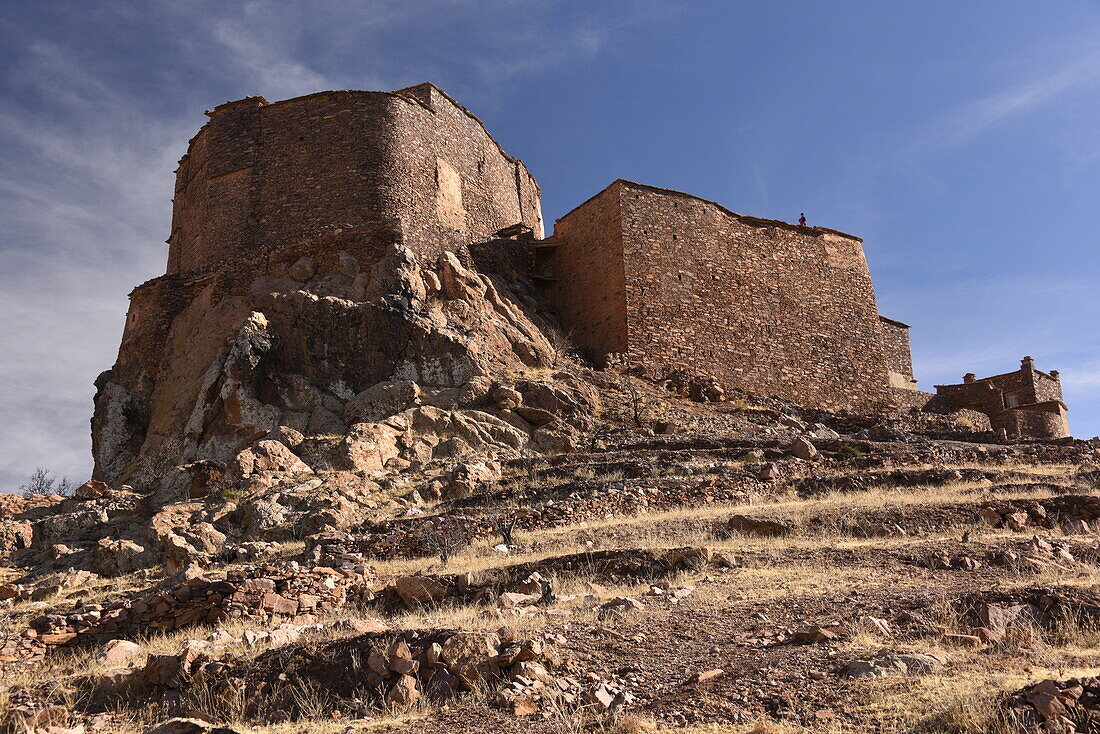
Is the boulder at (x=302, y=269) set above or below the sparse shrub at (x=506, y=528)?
above

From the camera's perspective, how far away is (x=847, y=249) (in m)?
26.2

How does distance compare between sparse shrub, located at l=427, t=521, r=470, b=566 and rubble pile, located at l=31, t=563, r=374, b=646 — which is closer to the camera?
rubble pile, located at l=31, t=563, r=374, b=646

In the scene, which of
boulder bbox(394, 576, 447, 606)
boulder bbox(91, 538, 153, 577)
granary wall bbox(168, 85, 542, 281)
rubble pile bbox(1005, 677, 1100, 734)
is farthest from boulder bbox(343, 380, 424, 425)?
rubble pile bbox(1005, 677, 1100, 734)

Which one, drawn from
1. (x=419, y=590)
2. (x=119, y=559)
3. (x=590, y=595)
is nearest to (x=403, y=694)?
(x=590, y=595)

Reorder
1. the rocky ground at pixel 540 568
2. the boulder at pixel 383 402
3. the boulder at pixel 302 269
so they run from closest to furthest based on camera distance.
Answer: the rocky ground at pixel 540 568, the boulder at pixel 383 402, the boulder at pixel 302 269

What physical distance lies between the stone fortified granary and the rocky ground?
1.42m

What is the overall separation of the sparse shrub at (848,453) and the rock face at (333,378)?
5427 millimetres

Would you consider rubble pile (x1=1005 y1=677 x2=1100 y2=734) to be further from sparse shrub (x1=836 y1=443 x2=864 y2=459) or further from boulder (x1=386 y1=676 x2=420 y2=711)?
sparse shrub (x1=836 y1=443 x2=864 y2=459)

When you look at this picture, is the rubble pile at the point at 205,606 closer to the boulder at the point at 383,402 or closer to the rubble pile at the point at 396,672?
the rubble pile at the point at 396,672

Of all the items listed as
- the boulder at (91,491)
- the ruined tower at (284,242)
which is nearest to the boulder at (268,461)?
the ruined tower at (284,242)

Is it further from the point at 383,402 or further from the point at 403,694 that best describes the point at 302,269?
the point at 403,694

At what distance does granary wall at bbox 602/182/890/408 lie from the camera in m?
22.1

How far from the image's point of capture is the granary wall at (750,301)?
72.4 feet

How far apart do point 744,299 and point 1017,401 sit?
11933 mm
